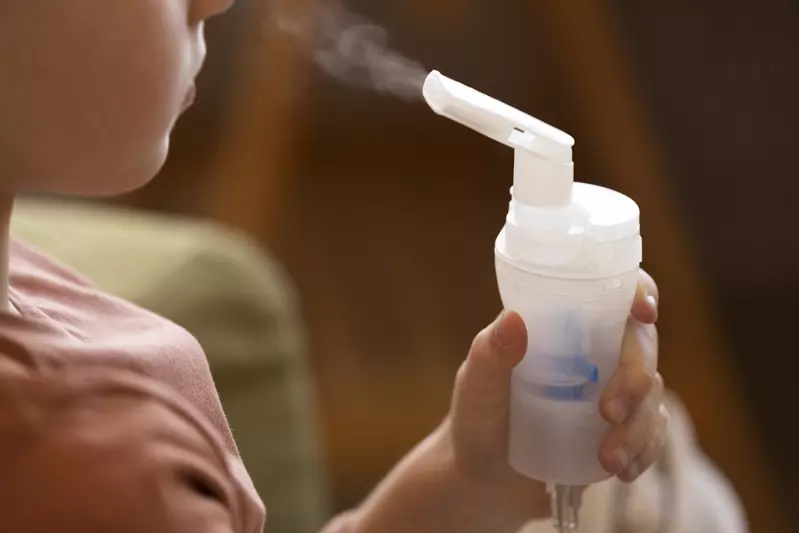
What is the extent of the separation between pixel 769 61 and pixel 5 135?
491 mm

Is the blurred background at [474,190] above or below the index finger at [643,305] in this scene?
below

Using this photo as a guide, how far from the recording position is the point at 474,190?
4.09ft

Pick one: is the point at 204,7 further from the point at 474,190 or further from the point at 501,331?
the point at 474,190

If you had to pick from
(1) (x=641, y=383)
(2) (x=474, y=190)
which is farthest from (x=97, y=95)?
(2) (x=474, y=190)

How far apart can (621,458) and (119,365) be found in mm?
184

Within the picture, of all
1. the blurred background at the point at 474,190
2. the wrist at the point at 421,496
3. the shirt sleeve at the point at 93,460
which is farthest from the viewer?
the blurred background at the point at 474,190

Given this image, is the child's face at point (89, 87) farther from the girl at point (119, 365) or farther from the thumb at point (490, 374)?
the thumb at point (490, 374)

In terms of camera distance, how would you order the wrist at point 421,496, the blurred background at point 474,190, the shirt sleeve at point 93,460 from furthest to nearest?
the blurred background at point 474,190
the wrist at point 421,496
the shirt sleeve at point 93,460

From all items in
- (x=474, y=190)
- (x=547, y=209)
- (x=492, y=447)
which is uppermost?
(x=547, y=209)

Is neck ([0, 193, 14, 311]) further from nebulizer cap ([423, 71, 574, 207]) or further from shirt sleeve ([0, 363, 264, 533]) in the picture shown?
nebulizer cap ([423, 71, 574, 207])

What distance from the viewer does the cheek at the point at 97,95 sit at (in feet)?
1.13

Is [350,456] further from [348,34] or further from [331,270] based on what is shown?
[348,34]

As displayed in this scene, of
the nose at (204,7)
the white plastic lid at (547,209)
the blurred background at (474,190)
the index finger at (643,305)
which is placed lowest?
the blurred background at (474,190)

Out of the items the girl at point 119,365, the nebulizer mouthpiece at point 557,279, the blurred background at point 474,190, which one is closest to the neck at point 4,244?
the girl at point 119,365
